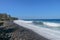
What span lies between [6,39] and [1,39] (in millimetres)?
373

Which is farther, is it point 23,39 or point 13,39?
point 13,39

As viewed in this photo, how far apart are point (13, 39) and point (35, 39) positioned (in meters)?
1.42

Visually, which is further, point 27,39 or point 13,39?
point 13,39

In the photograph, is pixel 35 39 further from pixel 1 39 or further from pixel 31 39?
pixel 1 39

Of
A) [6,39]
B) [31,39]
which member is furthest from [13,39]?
[31,39]

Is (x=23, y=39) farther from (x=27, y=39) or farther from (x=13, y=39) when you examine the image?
(x=13, y=39)

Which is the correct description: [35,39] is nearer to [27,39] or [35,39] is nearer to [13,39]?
[27,39]

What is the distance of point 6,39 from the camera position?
1077cm

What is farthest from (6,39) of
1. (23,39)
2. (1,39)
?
(23,39)

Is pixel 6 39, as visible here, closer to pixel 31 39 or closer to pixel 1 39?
pixel 1 39

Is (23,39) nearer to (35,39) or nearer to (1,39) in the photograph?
(35,39)

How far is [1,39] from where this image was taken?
10984 mm

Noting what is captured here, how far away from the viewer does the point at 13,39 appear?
11.1m

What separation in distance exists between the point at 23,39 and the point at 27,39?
21 centimetres
